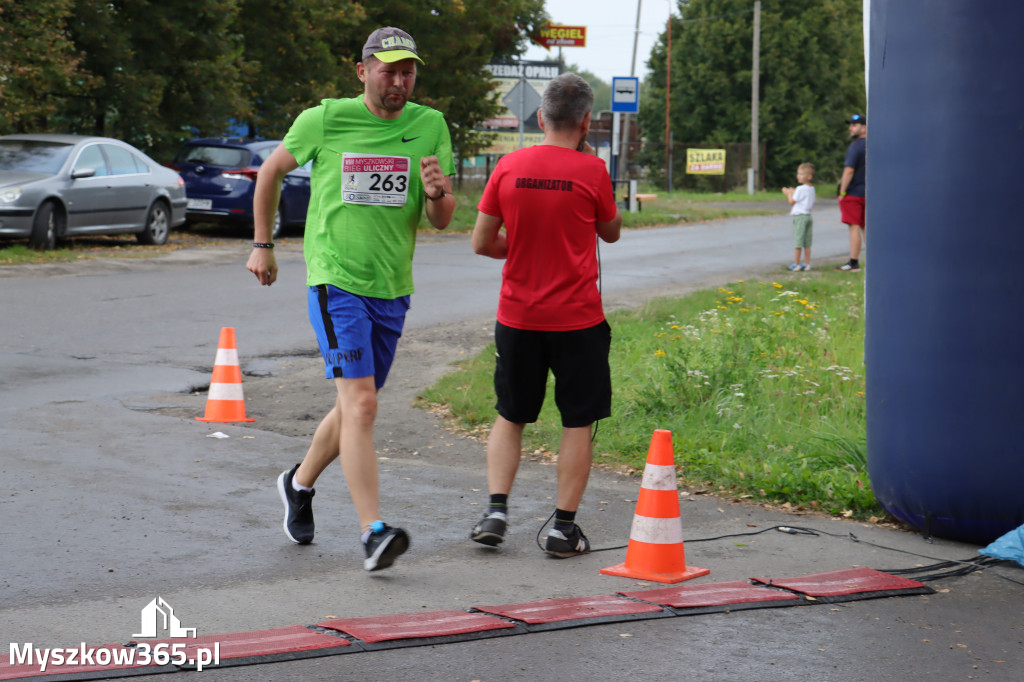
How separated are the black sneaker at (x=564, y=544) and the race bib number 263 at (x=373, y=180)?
1.37 m

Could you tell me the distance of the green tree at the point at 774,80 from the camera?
5016 centimetres

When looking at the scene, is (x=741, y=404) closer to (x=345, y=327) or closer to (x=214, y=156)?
(x=345, y=327)

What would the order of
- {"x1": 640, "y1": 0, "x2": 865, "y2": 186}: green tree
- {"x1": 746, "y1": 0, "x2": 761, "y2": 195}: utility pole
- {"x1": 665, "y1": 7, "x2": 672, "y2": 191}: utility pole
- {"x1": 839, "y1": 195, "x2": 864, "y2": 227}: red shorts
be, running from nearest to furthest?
{"x1": 839, "y1": 195, "x2": 864, "y2": 227}: red shorts < {"x1": 746, "y1": 0, "x2": 761, "y2": 195}: utility pole < {"x1": 665, "y1": 7, "x2": 672, "y2": 191}: utility pole < {"x1": 640, "y1": 0, "x2": 865, "y2": 186}: green tree

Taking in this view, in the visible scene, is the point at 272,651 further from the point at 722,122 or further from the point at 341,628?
the point at 722,122

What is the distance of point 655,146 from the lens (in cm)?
5303

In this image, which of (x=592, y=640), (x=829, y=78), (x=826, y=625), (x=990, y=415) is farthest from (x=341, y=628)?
(x=829, y=78)

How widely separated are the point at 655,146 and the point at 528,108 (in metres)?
27.4

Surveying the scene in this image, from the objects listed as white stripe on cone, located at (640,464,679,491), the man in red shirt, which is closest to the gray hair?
the man in red shirt

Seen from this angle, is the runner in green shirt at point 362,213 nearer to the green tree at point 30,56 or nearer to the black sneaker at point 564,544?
the black sneaker at point 564,544

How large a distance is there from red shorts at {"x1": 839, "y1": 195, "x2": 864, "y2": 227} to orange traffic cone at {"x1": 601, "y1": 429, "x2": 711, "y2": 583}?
10364 millimetres

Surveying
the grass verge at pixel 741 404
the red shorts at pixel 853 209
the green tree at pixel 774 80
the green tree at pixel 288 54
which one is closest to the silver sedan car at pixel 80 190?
the green tree at pixel 288 54

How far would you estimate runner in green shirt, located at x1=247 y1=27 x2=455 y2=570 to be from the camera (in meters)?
4.58

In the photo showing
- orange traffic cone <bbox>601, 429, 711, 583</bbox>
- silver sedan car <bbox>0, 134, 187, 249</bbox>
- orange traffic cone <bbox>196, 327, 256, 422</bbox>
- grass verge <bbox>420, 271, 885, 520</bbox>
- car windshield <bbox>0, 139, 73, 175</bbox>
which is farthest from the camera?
car windshield <bbox>0, 139, 73, 175</bbox>
